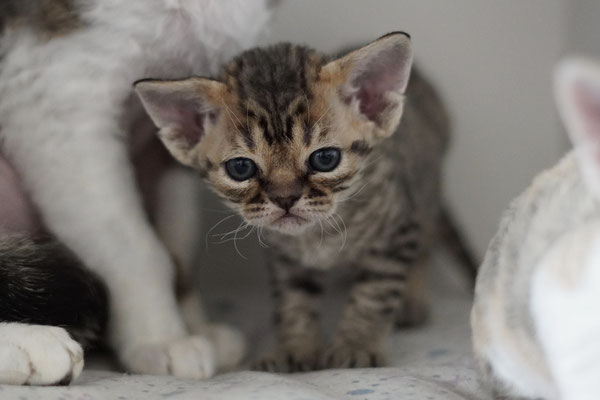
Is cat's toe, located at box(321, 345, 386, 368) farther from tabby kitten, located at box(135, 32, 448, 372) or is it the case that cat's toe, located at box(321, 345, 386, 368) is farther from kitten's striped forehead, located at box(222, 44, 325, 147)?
kitten's striped forehead, located at box(222, 44, 325, 147)

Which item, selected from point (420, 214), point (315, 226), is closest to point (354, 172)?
point (315, 226)

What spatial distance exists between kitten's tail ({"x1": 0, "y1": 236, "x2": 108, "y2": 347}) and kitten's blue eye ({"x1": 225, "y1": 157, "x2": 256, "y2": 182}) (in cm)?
29

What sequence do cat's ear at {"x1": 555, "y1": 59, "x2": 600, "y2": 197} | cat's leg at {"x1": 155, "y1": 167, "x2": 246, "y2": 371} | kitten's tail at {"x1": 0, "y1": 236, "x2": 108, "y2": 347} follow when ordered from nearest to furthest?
cat's ear at {"x1": 555, "y1": 59, "x2": 600, "y2": 197} → kitten's tail at {"x1": 0, "y1": 236, "x2": 108, "y2": 347} → cat's leg at {"x1": 155, "y1": 167, "x2": 246, "y2": 371}

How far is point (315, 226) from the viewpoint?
1369 millimetres

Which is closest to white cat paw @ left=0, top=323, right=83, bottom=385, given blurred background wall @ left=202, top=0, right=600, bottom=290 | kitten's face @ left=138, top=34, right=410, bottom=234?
kitten's face @ left=138, top=34, right=410, bottom=234

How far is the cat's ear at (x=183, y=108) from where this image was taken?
4.13ft

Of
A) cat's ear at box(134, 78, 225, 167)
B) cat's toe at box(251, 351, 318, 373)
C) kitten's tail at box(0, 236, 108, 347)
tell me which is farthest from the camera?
cat's toe at box(251, 351, 318, 373)

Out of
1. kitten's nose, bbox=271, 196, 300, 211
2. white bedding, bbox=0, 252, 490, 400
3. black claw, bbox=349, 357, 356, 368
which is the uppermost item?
kitten's nose, bbox=271, 196, 300, 211

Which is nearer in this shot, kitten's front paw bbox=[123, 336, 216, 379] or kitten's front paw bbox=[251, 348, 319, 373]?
kitten's front paw bbox=[123, 336, 216, 379]

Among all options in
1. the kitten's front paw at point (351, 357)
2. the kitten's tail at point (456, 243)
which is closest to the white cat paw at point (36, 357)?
the kitten's front paw at point (351, 357)

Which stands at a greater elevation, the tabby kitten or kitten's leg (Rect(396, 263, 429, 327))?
the tabby kitten

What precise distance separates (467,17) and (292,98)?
0.91m

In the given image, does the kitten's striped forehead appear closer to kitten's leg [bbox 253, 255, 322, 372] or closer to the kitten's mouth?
the kitten's mouth

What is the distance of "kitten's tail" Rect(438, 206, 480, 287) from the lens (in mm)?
1859
